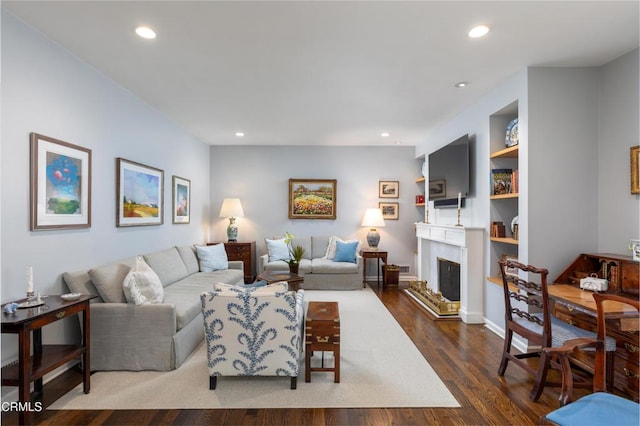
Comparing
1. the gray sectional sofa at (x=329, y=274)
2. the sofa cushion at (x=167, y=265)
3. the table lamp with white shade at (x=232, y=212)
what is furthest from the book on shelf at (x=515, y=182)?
the table lamp with white shade at (x=232, y=212)

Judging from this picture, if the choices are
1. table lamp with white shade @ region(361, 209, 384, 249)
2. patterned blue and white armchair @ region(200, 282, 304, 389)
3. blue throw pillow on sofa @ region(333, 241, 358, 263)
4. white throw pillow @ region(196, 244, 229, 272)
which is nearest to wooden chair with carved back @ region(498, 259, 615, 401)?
patterned blue and white armchair @ region(200, 282, 304, 389)

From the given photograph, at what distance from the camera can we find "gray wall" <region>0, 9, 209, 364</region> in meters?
2.18

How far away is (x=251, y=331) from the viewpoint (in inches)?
89.7

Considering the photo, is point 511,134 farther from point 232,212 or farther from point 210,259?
point 232,212

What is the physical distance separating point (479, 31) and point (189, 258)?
431cm

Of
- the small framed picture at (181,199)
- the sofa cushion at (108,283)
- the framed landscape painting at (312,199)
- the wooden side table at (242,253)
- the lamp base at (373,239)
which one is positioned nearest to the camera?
the sofa cushion at (108,283)

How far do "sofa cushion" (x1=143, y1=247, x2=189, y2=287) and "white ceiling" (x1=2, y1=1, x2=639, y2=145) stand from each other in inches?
74.8

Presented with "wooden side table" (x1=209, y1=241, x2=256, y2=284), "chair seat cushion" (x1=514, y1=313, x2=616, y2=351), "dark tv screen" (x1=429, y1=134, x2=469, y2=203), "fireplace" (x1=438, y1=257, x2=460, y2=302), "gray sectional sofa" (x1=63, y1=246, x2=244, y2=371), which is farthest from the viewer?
"wooden side table" (x1=209, y1=241, x2=256, y2=284)

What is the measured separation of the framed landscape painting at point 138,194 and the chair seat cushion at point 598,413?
3.87 meters

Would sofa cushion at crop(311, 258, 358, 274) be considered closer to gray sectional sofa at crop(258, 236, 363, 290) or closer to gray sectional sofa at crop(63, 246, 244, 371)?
gray sectional sofa at crop(258, 236, 363, 290)

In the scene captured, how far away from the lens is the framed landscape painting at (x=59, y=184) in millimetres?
2375

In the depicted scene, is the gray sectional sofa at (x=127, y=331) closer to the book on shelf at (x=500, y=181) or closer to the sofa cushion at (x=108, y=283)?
the sofa cushion at (x=108, y=283)

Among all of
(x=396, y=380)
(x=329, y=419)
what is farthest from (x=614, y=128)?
(x=329, y=419)

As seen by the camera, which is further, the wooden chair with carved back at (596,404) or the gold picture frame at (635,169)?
the gold picture frame at (635,169)
